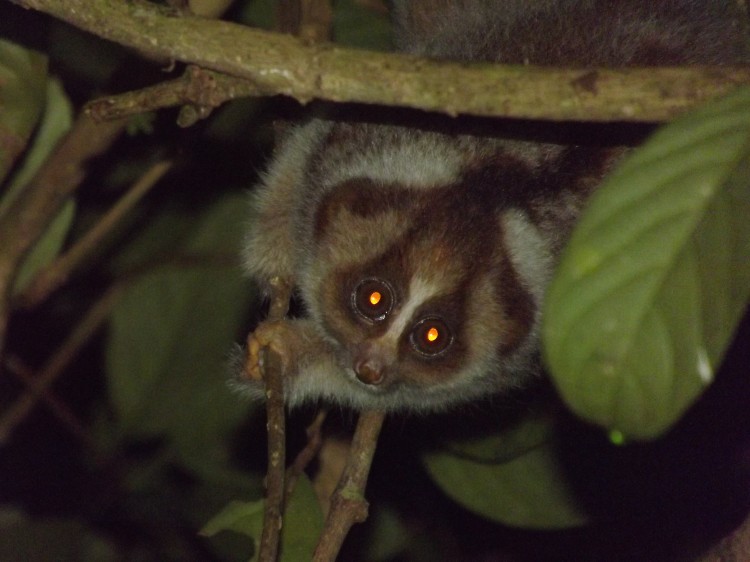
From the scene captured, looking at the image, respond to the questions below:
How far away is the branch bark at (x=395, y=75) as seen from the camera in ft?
5.77

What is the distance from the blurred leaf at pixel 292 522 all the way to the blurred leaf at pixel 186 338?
103 cm

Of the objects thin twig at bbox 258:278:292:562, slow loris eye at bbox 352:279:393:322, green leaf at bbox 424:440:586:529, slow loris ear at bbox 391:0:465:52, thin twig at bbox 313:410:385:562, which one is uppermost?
slow loris ear at bbox 391:0:465:52

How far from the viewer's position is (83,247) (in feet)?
12.0

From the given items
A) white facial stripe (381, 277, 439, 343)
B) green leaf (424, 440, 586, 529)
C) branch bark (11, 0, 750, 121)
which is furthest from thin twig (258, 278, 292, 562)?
green leaf (424, 440, 586, 529)

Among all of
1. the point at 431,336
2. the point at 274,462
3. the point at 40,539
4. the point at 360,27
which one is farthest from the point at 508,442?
the point at 40,539

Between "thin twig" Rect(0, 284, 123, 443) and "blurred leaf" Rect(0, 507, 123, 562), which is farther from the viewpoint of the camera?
"thin twig" Rect(0, 284, 123, 443)

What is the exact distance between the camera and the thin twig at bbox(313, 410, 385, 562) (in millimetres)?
2408

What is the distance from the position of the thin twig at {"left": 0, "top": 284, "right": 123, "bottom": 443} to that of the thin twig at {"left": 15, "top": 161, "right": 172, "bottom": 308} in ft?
1.37

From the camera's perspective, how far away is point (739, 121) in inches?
59.4

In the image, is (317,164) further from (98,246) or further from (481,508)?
(98,246)

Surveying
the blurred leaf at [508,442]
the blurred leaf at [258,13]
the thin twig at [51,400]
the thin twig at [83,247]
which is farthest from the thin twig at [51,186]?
the blurred leaf at [508,442]

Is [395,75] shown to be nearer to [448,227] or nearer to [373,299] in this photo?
[448,227]

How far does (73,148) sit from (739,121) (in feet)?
7.46

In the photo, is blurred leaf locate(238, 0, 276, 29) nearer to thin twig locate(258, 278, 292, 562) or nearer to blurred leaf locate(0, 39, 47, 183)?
blurred leaf locate(0, 39, 47, 183)
